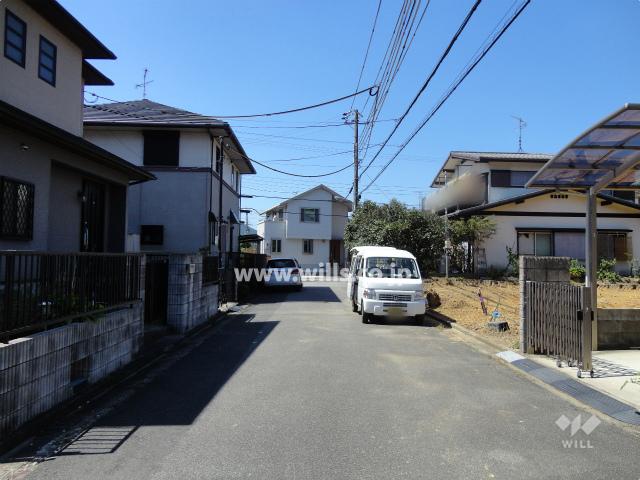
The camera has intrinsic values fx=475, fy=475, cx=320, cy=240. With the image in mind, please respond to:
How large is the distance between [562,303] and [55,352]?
7197 mm

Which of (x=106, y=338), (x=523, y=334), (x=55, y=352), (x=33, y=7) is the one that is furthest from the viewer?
(x=33, y=7)

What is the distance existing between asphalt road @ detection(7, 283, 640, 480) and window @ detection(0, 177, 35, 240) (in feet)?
11.8

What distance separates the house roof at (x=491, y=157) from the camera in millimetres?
25703

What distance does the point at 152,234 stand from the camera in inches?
728

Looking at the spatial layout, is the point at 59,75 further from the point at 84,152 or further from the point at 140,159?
the point at 140,159

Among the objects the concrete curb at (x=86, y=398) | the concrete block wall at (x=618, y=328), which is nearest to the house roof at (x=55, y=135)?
the concrete curb at (x=86, y=398)

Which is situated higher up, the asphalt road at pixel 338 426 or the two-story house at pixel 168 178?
the two-story house at pixel 168 178

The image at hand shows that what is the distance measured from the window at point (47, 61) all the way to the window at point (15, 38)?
0.61 metres

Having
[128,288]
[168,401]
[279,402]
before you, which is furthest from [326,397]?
[128,288]

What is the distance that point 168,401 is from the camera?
18.1ft

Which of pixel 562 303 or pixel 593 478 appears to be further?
pixel 562 303

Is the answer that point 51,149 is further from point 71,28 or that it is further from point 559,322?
point 559,322

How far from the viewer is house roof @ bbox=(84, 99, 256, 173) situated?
58.6ft

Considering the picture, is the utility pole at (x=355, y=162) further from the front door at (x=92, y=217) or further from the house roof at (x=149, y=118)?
the front door at (x=92, y=217)
